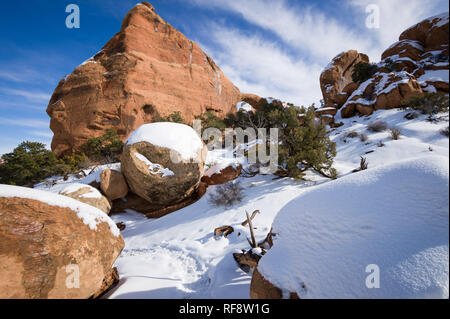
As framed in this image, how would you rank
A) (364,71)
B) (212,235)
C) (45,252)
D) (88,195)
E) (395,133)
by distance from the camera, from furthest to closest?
(364,71) < (88,195) < (212,235) < (45,252) < (395,133)

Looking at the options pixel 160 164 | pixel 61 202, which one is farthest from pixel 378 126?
pixel 160 164

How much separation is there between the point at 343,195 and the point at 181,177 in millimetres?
4869

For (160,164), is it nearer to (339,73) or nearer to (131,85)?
(131,85)

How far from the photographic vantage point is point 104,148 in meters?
12.9

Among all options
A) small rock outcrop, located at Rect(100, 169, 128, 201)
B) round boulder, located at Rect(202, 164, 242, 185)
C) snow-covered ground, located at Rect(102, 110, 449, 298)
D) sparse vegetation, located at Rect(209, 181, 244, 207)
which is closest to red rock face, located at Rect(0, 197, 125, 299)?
snow-covered ground, located at Rect(102, 110, 449, 298)

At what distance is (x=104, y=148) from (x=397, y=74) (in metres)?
16.7

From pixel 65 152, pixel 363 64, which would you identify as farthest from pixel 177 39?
pixel 363 64

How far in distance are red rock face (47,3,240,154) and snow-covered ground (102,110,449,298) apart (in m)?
13.0

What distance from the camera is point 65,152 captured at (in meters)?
14.0

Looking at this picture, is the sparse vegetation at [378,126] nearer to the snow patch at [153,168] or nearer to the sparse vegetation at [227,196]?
the sparse vegetation at [227,196]

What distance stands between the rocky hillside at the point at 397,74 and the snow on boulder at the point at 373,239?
0.65 metres

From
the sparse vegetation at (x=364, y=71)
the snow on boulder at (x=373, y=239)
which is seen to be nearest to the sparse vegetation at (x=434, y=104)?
the snow on boulder at (x=373, y=239)

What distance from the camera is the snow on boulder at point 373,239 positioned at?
34.5 inches
